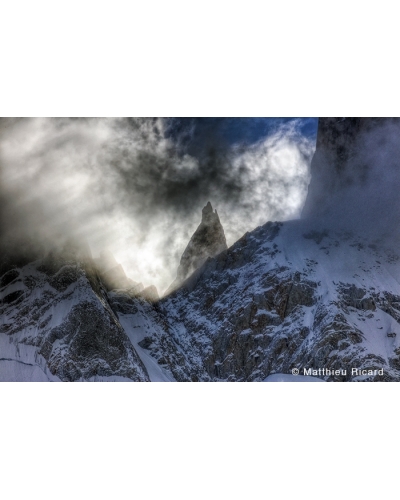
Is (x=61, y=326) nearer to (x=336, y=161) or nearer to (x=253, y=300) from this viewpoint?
(x=253, y=300)

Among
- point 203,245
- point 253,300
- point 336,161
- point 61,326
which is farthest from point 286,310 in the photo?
point 61,326

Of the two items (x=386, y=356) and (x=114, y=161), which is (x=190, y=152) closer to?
(x=114, y=161)

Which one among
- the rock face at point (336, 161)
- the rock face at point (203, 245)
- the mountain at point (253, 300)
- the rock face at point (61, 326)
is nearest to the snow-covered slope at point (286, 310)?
the mountain at point (253, 300)

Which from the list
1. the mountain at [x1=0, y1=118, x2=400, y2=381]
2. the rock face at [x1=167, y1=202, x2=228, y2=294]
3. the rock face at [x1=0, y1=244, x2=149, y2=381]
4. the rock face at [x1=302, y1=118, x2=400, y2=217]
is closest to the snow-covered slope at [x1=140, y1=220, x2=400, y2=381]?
the mountain at [x1=0, y1=118, x2=400, y2=381]

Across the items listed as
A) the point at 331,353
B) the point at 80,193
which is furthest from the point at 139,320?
the point at 331,353

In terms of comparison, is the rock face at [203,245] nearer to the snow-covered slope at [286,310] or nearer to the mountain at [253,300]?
the mountain at [253,300]

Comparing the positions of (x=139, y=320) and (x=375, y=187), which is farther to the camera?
(x=139, y=320)
